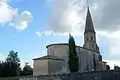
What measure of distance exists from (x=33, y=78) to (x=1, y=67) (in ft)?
67.8

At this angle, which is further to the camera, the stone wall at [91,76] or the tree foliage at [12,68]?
the tree foliage at [12,68]

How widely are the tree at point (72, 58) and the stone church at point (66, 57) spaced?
9.39 ft

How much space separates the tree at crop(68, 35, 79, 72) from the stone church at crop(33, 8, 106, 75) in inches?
113

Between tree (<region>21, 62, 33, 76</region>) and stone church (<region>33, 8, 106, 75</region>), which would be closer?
stone church (<region>33, 8, 106, 75</region>)

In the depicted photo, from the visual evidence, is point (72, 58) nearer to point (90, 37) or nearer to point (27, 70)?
point (90, 37)

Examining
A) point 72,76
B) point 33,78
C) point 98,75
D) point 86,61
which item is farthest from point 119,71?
point 86,61

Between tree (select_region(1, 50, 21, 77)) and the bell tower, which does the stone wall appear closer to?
tree (select_region(1, 50, 21, 77))

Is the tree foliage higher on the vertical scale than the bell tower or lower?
lower

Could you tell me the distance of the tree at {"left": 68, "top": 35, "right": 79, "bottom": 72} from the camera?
4980 centimetres

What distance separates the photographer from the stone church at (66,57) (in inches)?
2071

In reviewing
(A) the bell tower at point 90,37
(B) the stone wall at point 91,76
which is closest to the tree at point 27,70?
(A) the bell tower at point 90,37

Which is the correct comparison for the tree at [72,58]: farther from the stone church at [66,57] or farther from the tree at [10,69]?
the tree at [10,69]

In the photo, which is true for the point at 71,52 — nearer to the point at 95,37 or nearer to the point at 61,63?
the point at 61,63

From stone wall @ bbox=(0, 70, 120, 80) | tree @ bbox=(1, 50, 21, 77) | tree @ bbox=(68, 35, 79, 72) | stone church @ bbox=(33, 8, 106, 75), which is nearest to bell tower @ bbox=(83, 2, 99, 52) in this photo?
stone church @ bbox=(33, 8, 106, 75)
